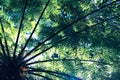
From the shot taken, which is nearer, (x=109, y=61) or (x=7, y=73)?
(x=7, y=73)

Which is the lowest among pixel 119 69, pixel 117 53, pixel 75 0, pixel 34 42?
pixel 119 69

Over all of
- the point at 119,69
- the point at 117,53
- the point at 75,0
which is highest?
the point at 75,0

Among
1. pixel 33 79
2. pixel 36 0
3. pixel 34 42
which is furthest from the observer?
pixel 33 79

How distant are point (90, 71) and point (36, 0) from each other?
A: 368 centimetres

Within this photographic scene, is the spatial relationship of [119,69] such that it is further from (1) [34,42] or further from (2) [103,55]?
(1) [34,42]

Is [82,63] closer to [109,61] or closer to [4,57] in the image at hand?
[109,61]

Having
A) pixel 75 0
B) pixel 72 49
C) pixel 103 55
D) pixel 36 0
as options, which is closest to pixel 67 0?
pixel 75 0

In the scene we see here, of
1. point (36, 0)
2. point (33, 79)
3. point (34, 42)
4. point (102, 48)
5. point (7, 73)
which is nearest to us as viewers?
point (7, 73)

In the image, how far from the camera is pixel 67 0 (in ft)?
24.9

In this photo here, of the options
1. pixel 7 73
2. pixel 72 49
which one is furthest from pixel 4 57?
pixel 72 49

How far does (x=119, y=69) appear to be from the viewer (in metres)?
8.41

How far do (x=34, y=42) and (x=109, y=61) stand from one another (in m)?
2.89

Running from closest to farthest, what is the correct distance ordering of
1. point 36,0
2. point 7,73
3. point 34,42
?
point 7,73 → point 36,0 → point 34,42

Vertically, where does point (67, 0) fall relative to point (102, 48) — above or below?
above
